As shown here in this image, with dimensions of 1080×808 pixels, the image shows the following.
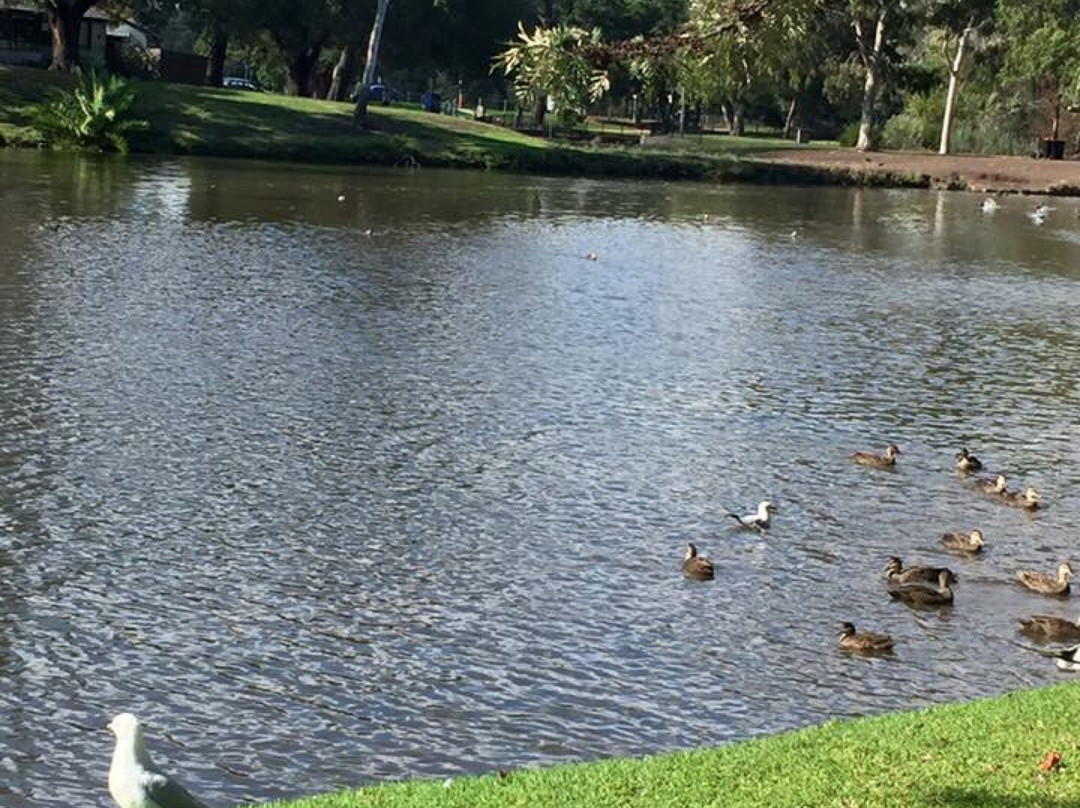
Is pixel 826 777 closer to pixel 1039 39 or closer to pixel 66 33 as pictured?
pixel 66 33

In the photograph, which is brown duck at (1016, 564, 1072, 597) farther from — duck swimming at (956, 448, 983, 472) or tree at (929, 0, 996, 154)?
tree at (929, 0, 996, 154)

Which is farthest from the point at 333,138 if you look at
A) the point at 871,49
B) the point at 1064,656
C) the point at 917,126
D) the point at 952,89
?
the point at 1064,656

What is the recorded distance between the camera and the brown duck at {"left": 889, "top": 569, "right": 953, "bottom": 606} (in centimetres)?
1531

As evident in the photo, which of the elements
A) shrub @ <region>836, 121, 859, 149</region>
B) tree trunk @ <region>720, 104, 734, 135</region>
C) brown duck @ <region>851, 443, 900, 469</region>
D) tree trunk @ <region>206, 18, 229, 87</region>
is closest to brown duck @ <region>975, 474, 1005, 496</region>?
brown duck @ <region>851, 443, 900, 469</region>

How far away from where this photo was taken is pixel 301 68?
91.6 m

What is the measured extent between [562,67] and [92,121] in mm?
54840

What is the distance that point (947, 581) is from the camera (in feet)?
51.3

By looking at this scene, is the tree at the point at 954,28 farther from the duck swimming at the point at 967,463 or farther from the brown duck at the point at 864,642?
the brown duck at the point at 864,642

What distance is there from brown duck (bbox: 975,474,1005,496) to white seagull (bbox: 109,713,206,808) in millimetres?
12884

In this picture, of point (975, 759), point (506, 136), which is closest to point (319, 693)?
point (975, 759)

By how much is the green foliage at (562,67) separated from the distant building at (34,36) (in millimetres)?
73571

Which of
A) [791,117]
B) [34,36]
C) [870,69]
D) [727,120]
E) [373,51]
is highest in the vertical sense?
[870,69]

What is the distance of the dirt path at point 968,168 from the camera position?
78250 millimetres

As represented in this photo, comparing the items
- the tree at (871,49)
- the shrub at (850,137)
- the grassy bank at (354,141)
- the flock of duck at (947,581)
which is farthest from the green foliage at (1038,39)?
the flock of duck at (947,581)
